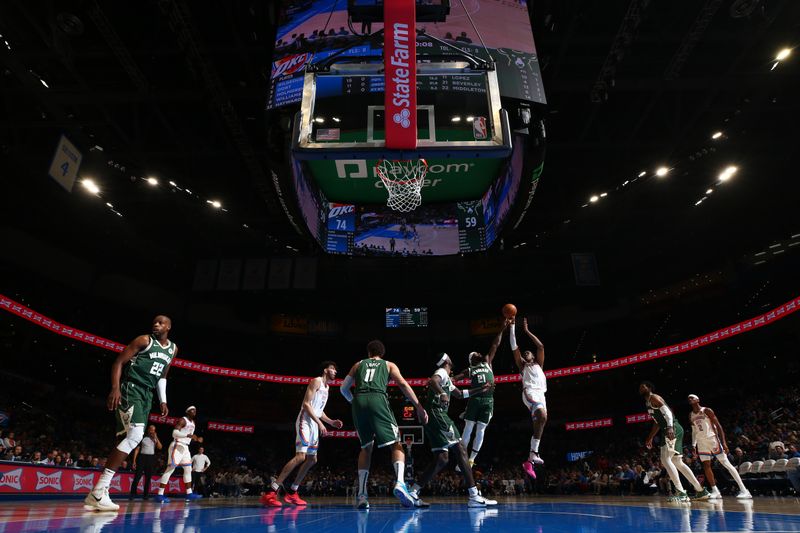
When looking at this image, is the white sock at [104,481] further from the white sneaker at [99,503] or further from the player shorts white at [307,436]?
the player shorts white at [307,436]

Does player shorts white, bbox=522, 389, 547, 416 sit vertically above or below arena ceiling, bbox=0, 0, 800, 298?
below

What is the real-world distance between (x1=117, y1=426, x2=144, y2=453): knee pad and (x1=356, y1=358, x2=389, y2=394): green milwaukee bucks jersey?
7.90ft

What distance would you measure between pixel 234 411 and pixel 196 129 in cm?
1882

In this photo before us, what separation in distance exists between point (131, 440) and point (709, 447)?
8.88 meters

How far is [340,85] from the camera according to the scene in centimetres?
848

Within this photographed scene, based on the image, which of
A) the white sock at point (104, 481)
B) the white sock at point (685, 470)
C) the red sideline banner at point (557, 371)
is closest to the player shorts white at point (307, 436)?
the white sock at point (104, 481)

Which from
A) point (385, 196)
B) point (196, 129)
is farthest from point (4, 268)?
point (385, 196)

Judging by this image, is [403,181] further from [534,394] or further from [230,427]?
[230,427]

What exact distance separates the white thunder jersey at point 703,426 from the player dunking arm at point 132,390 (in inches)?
335

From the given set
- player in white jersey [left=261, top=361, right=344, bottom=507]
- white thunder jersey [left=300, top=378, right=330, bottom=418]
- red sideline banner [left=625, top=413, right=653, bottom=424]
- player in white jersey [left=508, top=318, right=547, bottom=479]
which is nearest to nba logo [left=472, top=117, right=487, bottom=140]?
player in white jersey [left=508, top=318, right=547, bottom=479]

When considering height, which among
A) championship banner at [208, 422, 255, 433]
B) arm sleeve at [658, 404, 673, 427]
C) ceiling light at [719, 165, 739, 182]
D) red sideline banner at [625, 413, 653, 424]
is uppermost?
ceiling light at [719, 165, 739, 182]

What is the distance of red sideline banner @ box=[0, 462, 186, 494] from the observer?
911 centimetres

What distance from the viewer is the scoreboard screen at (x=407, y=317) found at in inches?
1004

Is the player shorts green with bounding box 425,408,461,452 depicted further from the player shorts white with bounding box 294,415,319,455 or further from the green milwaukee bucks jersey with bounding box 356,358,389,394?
the player shorts white with bounding box 294,415,319,455
